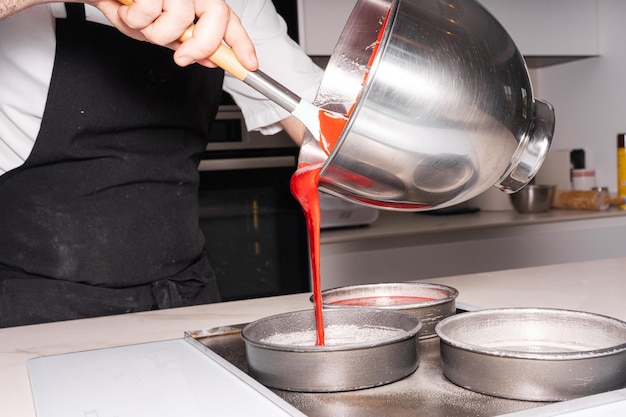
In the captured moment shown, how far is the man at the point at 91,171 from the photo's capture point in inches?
42.2

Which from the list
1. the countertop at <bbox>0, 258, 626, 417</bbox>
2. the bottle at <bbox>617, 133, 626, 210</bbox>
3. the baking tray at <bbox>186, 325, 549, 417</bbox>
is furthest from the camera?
the bottle at <bbox>617, 133, 626, 210</bbox>

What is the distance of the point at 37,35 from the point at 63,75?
0.22 ft

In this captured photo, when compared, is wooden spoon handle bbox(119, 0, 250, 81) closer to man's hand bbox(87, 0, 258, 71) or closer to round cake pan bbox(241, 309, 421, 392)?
man's hand bbox(87, 0, 258, 71)

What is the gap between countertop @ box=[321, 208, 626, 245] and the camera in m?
2.32

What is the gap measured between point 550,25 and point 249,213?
139cm

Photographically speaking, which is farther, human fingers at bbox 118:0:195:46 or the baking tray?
human fingers at bbox 118:0:195:46

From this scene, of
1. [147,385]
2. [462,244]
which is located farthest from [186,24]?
[462,244]

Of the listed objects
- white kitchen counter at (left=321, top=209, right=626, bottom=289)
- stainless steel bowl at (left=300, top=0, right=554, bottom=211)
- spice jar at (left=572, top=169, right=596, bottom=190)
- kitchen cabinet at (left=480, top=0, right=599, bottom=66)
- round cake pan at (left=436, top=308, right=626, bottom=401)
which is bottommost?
white kitchen counter at (left=321, top=209, right=626, bottom=289)

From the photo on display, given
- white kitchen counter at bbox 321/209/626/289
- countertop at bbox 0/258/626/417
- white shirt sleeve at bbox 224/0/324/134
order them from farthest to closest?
white kitchen counter at bbox 321/209/626/289 → white shirt sleeve at bbox 224/0/324/134 → countertop at bbox 0/258/626/417

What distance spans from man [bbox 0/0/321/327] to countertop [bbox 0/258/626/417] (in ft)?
0.49

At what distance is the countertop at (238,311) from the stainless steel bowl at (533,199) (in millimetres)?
1540

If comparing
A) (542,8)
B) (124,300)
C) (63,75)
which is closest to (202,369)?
(124,300)

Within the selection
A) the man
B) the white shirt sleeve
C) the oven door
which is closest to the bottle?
the oven door

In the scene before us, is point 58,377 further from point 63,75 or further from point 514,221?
point 514,221
